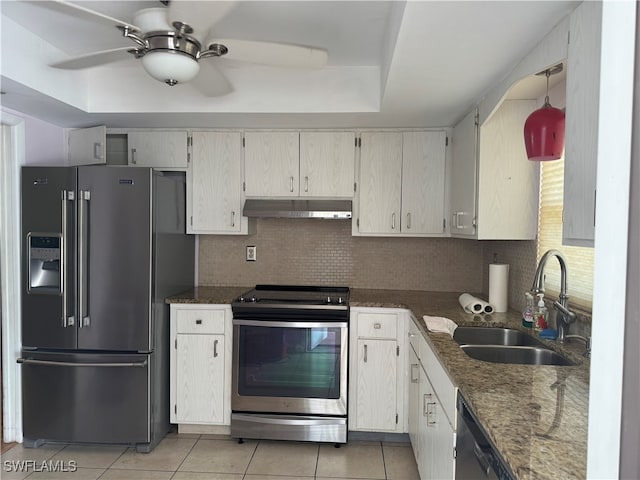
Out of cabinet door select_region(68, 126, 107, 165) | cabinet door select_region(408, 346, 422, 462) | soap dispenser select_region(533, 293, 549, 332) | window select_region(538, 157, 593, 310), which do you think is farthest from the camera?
cabinet door select_region(68, 126, 107, 165)

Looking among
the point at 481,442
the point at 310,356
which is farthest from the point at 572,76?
the point at 310,356

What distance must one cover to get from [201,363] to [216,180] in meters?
1.33

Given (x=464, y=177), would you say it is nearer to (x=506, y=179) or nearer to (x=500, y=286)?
(x=506, y=179)

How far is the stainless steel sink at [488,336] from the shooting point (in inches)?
90.0

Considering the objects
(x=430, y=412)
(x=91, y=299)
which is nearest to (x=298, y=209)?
(x=91, y=299)

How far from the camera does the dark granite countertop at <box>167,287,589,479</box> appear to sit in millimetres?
967

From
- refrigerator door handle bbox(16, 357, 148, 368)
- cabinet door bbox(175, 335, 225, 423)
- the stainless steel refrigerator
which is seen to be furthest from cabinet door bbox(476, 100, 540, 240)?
refrigerator door handle bbox(16, 357, 148, 368)

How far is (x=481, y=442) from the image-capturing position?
125cm

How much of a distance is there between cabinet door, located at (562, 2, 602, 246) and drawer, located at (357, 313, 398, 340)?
158cm

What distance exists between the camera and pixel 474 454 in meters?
1.32

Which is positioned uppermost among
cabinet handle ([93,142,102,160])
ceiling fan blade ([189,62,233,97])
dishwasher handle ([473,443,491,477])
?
ceiling fan blade ([189,62,233,97])

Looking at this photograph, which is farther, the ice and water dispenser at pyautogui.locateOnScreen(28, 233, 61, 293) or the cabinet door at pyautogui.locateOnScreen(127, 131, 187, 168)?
the cabinet door at pyautogui.locateOnScreen(127, 131, 187, 168)

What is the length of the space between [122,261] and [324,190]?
1.46m

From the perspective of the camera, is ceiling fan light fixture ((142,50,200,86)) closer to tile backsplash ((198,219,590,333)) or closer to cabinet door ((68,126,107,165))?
cabinet door ((68,126,107,165))
